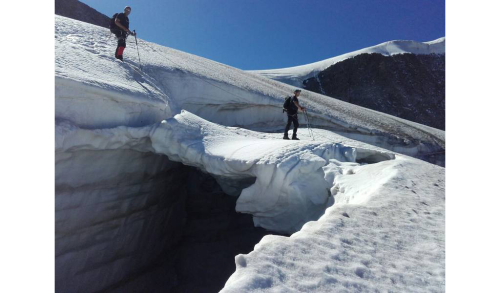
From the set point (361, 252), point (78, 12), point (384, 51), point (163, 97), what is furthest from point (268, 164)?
point (78, 12)

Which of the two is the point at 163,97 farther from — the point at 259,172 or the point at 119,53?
the point at 259,172

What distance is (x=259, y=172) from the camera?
371 cm

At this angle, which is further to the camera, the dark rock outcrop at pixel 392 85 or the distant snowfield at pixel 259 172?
the dark rock outcrop at pixel 392 85

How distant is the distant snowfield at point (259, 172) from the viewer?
195 cm

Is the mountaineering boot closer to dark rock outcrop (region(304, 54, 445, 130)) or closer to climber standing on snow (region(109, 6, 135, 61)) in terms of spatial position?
climber standing on snow (region(109, 6, 135, 61))

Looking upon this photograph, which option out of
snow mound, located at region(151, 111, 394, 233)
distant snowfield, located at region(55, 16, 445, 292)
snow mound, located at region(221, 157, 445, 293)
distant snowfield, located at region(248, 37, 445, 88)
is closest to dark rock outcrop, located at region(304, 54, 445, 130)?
distant snowfield, located at region(248, 37, 445, 88)

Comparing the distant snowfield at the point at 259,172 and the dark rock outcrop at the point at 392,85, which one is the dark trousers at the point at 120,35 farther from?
the dark rock outcrop at the point at 392,85

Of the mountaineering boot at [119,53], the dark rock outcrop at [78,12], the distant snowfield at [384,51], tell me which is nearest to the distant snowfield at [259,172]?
the mountaineering boot at [119,53]

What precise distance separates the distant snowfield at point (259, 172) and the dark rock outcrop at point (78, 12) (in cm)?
1423

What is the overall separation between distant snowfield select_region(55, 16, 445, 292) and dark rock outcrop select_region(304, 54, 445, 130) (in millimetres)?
11093

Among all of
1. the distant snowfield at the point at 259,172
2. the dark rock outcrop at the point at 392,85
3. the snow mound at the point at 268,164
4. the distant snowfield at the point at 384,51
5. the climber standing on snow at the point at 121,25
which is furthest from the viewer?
the distant snowfield at the point at 384,51

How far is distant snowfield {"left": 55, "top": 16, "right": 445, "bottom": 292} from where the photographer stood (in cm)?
195
